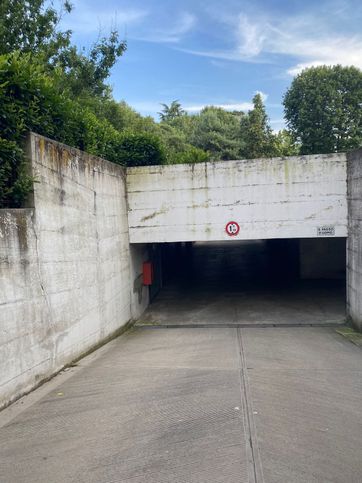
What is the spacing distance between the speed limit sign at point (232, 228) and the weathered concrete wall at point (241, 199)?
11cm

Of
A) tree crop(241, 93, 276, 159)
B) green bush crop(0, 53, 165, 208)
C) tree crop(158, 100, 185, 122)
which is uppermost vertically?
tree crop(158, 100, 185, 122)

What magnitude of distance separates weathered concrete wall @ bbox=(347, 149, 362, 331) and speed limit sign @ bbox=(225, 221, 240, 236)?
110 inches

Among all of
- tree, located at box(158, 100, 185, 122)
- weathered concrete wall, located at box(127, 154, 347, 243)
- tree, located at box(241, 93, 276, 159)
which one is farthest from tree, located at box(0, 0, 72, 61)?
tree, located at box(158, 100, 185, 122)

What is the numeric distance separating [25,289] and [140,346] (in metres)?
3.59

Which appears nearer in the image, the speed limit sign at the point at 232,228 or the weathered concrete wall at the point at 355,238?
the weathered concrete wall at the point at 355,238

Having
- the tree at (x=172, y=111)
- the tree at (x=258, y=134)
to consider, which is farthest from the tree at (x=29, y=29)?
the tree at (x=172, y=111)

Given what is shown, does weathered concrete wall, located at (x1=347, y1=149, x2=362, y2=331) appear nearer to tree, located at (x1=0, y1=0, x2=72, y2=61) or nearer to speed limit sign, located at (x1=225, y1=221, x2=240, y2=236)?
speed limit sign, located at (x1=225, y1=221, x2=240, y2=236)

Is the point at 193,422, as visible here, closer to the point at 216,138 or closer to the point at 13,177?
the point at 13,177

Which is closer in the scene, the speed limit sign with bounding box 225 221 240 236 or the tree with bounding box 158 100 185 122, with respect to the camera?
the speed limit sign with bounding box 225 221 240 236

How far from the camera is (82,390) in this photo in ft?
18.4

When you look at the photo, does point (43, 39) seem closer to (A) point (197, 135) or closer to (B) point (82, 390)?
(B) point (82, 390)

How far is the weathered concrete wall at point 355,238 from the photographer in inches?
353

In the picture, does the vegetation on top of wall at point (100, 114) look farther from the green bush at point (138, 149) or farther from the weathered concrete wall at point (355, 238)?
the weathered concrete wall at point (355, 238)

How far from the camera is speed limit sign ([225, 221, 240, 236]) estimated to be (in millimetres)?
10242
